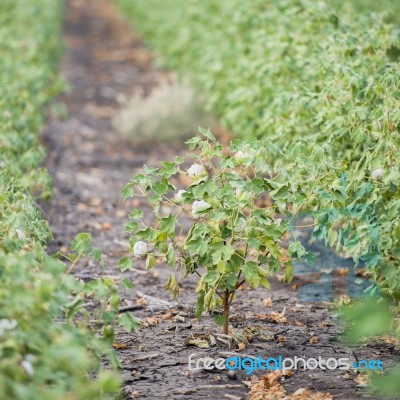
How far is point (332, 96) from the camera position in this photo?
184 inches

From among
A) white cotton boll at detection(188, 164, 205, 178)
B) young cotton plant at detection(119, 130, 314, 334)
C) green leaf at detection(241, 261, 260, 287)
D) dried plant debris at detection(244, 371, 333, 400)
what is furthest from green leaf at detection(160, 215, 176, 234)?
dried plant debris at detection(244, 371, 333, 400)

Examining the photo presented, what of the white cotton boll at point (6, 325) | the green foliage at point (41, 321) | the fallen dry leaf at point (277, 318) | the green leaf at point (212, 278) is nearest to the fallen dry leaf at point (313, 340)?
the fallen dry leaf at point (277, 318)

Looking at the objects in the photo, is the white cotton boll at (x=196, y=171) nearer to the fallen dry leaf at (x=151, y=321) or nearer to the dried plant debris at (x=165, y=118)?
the fallen dry leaf at (x=151, y=321)

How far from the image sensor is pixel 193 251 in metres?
3.48

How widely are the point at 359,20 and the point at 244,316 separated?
300 centimetres

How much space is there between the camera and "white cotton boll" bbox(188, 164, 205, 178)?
356 centimetres

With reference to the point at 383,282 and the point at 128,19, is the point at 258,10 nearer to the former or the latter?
the point at 383,282

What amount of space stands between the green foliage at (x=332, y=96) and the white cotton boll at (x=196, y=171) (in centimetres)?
55

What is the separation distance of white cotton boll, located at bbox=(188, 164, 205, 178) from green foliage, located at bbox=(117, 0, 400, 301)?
0.55 metres

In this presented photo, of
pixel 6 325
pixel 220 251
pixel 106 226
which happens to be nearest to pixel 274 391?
pixel 220 251

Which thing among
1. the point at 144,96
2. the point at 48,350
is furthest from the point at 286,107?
the point at 144,96

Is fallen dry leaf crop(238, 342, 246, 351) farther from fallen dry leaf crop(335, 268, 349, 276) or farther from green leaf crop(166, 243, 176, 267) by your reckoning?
fallen dry leaf crop(335, 268, 349, 276)

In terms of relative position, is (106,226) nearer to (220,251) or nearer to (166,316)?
(166,316)

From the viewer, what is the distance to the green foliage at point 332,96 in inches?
143
